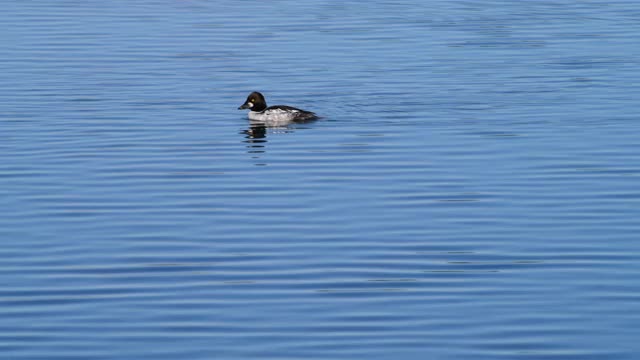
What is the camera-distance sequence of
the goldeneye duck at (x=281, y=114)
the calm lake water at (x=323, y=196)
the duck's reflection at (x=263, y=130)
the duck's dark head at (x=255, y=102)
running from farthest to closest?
the duck's dark head at (x=255, y=102) < the goldeneye duck at (x=281, y=114) < the duck's reflection at (x=263, y=130) < the calm lake water at (x=323, y=196)

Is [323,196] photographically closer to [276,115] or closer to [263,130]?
[263,130]

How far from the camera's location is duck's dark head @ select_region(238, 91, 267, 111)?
24844 millimetres

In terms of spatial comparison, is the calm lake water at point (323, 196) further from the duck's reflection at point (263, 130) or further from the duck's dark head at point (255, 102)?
the duck's dark head at point (255, 102)

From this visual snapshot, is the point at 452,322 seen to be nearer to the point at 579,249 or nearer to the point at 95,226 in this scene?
the point at 579,249

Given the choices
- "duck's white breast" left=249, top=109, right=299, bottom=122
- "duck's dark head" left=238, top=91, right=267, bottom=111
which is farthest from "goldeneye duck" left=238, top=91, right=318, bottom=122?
"duck's dark head" left=238, top=91, right=267, bottom=111

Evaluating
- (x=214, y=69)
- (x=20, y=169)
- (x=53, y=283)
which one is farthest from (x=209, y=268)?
(x=214, y=69)

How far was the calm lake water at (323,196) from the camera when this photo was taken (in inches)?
498

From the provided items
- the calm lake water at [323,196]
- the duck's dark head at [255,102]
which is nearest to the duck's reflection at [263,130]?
the calm lake water at [323,196]

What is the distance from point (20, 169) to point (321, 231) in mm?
5841

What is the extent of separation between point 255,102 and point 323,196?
7.03 m

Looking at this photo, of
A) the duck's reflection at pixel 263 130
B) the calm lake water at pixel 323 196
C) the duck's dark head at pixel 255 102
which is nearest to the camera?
the calm lake water at pixel 323 196

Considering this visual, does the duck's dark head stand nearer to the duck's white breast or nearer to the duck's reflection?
the duck's reflection

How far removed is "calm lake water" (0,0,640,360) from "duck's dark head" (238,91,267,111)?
0.38m

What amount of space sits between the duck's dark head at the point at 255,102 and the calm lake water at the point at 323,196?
38cm
